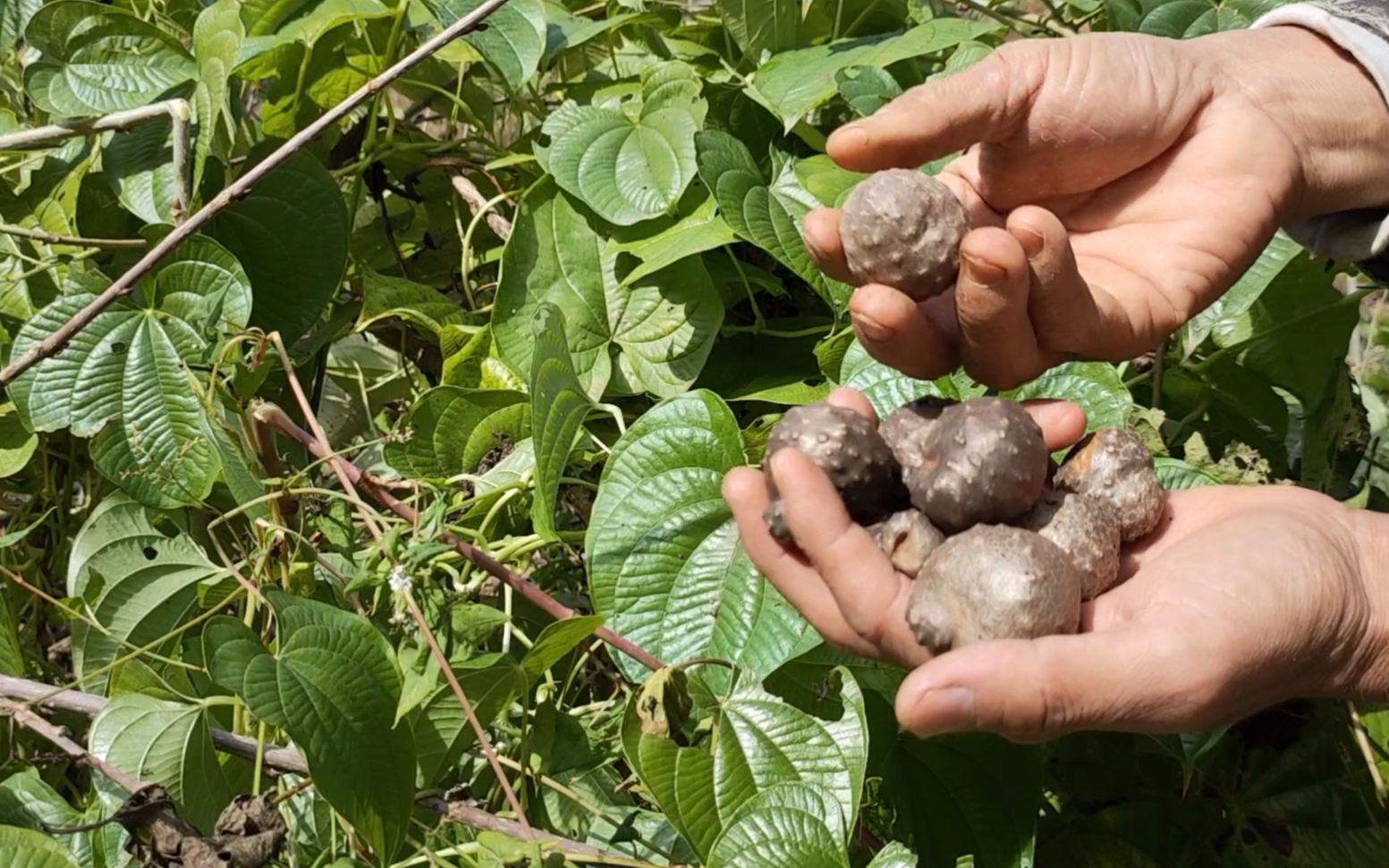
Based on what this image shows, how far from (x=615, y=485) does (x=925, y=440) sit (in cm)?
26

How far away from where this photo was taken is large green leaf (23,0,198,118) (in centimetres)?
143

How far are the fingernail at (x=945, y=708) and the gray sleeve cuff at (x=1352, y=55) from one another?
81 cm

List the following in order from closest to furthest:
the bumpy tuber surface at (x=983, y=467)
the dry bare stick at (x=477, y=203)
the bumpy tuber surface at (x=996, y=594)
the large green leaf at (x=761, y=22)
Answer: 1. the bumpy tuber surface at (x=996, y=594)
2. the bumpy tuber surface at (x=983, y=467)
3. the large green leaf at (x=761, y=22)
4. the dry bare stick at (x=477, y=203)

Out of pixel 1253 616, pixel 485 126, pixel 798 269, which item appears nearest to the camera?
pixel 1253 616

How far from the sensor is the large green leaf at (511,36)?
1.38 m

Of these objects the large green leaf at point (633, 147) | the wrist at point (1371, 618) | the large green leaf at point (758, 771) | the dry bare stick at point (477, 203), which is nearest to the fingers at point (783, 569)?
the large green leaf at point (758, 771)

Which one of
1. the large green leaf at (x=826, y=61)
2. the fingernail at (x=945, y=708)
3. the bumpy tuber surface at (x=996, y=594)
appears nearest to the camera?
the fingernail at (x=945, y=708)

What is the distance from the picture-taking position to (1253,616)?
0.84 metres

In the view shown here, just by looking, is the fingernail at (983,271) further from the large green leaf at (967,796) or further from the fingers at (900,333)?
the large green leaf at (967,796)

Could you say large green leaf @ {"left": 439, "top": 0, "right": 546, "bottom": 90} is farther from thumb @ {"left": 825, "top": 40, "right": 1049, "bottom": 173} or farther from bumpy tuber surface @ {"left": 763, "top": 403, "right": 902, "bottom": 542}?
bumpy tuber surface @ {"left": 763, "top": 403, "right": 902, "bottom": 542}

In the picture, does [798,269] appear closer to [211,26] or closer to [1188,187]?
[1188,187]

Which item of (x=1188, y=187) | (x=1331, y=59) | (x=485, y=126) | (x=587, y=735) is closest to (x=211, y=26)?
(x=485, y=126)

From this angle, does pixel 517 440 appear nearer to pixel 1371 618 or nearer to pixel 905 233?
pixel 905 233

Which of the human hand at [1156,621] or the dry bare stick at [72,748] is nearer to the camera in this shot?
the human hand at [1156,621]
